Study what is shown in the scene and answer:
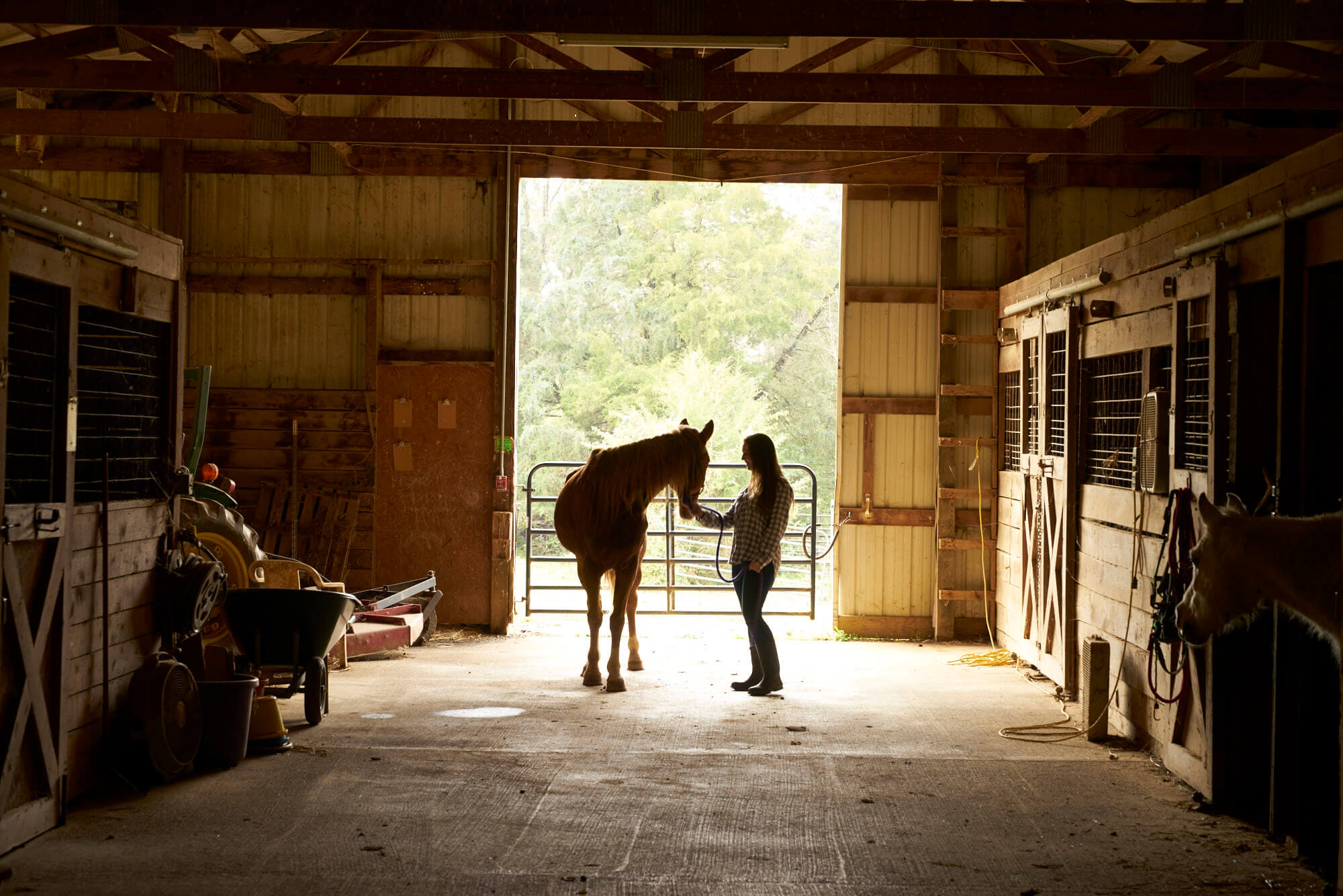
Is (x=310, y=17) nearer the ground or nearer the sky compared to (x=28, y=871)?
nearer the sky

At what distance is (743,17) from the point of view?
4.86 m

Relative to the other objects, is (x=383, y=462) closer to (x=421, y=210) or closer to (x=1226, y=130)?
(x=421, y=210)

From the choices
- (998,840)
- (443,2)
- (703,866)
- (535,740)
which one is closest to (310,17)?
(443,2)

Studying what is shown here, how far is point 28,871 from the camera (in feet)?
12.0

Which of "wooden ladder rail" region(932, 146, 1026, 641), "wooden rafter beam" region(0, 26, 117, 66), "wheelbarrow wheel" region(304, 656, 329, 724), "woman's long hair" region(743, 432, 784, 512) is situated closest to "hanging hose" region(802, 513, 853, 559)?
"wooden ladder rail" region(932, 146, 1026, 641)

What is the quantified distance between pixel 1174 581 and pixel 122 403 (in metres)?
4.60

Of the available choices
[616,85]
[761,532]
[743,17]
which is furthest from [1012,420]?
[743,17]

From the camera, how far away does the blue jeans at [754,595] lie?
22.0 feet

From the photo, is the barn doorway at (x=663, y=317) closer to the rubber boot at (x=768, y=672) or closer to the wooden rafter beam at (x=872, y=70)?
the wooden rafter beam at (x=872, y=70)

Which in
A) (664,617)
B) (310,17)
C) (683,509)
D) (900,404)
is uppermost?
(310,17)

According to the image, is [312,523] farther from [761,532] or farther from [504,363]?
[761,532]

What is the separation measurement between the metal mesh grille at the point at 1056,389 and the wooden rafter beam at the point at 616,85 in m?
1.64

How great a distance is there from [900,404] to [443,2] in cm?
560

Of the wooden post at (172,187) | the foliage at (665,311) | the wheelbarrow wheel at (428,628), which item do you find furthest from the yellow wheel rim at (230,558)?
the foliage at (665,311)
